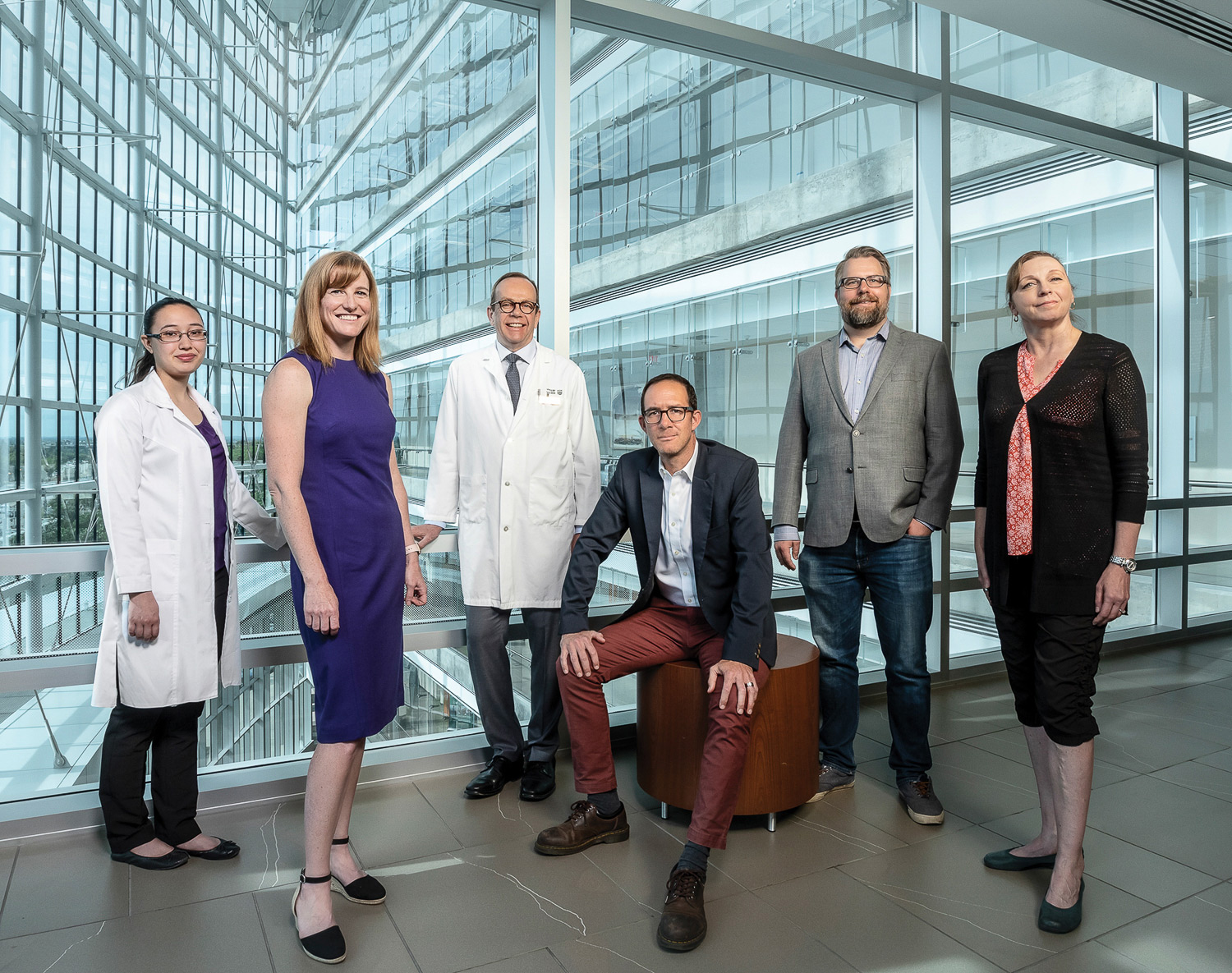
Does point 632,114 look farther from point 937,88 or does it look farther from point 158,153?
point 158,153

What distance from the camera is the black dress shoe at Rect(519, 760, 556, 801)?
3.01 meters

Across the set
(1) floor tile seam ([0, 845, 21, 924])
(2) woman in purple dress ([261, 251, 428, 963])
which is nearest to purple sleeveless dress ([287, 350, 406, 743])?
(2) woman in purple dress ([261, 251, 428, 963])

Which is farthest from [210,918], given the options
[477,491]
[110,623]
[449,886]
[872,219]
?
[872,219]

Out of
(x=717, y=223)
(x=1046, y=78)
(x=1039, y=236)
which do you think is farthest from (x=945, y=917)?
Answer: (x=1046, y=78)

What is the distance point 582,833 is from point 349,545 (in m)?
1.18

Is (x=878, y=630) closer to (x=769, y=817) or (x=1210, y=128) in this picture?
(x=769, y=817)

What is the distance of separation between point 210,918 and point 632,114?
345 cm

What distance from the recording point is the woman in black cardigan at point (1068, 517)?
7.13 ft

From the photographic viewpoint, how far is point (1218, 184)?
5.71 metres

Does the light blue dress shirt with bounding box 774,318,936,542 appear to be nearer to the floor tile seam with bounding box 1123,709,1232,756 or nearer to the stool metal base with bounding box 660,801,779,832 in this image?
the stool metal base with bounding box 660,801,779,832

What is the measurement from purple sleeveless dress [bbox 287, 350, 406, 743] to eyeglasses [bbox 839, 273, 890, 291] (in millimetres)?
1671

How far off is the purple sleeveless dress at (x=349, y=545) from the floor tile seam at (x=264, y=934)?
0.52 m

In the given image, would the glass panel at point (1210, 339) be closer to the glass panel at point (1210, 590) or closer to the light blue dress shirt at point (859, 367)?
the glass panel at point (1210, 590)

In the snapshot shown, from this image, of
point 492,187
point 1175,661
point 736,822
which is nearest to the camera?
point 736,822
